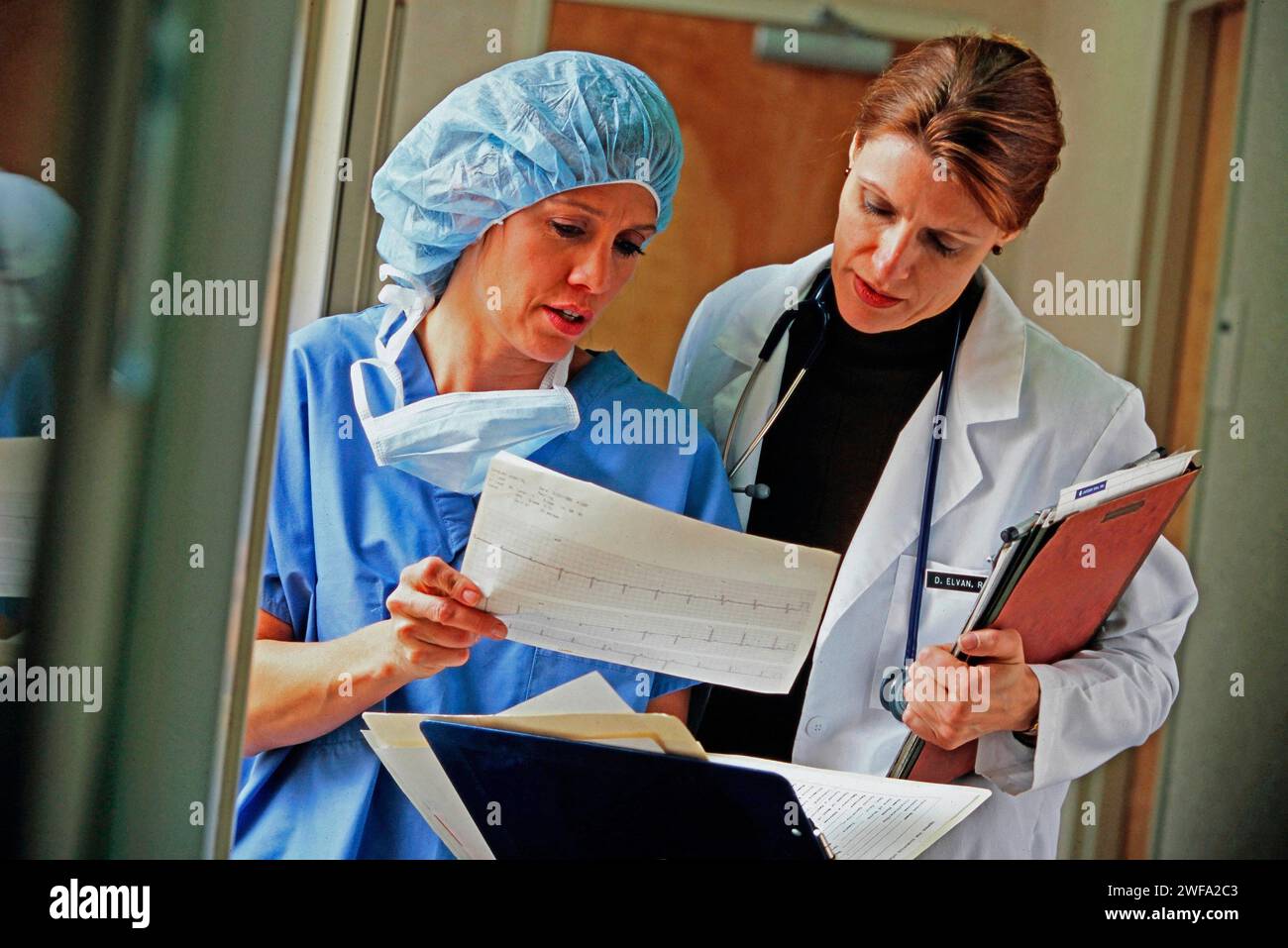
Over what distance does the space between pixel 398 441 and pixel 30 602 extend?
0.42 m

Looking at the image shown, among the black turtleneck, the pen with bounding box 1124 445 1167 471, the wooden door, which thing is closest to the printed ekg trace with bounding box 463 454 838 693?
the black turtleneck

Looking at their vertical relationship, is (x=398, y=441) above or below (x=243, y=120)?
below

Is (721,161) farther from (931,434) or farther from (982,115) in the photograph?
(931,434)

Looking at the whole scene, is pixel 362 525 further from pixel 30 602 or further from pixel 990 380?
pixel 990 380

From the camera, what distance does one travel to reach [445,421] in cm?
143

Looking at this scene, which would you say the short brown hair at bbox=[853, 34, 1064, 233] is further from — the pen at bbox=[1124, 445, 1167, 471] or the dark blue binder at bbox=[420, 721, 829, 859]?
the dark blue binder at bbox=[420, 721, 829, 859]

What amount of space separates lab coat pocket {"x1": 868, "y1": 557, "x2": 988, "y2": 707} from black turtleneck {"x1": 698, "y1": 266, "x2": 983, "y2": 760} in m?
0.09

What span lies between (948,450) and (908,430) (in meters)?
0.05

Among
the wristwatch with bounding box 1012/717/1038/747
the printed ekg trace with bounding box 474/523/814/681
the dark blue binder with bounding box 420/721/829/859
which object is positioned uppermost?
the printed ekg trace with bounding box 474/523/814/681

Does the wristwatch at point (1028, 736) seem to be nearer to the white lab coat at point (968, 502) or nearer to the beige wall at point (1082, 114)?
the white lab coat at point (968, 502)

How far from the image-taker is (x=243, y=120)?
3.71 feet

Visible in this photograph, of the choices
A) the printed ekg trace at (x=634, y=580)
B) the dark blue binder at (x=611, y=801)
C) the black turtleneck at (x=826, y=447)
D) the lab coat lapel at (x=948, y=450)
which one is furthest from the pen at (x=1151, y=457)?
the dark blue binder at (x=611, y=801)

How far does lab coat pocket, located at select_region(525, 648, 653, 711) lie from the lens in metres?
1.44
